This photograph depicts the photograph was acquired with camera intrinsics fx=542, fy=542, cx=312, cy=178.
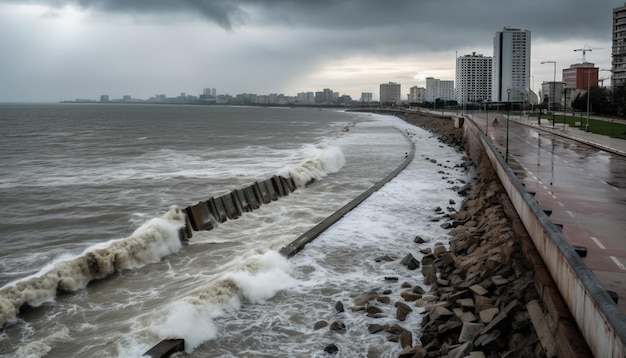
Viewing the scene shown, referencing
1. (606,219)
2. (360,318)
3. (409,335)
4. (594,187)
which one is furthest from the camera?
(594,187)

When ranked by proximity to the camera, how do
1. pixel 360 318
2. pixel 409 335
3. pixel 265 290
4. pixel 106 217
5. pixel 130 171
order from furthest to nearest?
pixel 130 171 → pixel 106 217 → pixel 265 290 → pixel 360 318 → pixel 409 335

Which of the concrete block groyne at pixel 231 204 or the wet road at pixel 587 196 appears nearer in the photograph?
the wet road at pixel 587 196

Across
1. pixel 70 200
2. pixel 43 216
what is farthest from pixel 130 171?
pixel 43 216

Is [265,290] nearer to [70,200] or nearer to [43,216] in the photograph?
[43,216]

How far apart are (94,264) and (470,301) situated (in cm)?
967

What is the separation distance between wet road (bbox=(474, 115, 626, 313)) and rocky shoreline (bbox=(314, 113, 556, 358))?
48.3 inches

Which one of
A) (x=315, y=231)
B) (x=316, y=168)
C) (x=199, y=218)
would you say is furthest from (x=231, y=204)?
(x=316, y=168)

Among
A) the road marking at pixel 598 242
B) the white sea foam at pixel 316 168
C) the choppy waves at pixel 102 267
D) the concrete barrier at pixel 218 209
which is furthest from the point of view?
the white sea foam at pixel 316 168

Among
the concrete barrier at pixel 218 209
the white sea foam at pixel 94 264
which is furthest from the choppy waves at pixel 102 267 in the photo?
the concrete barrier at pixel 218 209

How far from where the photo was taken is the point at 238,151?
159 ft

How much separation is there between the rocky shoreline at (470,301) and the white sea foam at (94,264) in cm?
673

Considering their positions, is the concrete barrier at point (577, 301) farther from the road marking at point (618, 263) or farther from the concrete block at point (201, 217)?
the concrete block at point (201, 217)

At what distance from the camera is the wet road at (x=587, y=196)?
33.0 ft

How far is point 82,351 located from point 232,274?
146 inches
